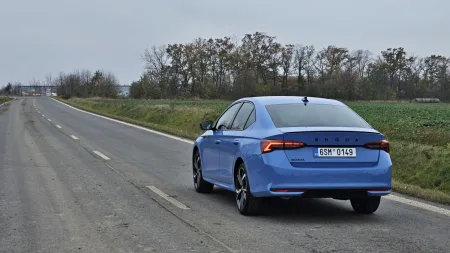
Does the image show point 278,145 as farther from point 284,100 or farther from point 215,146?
point 215,146

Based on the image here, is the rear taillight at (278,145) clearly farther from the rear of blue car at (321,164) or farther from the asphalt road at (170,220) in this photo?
the asphalt road at (170,220)

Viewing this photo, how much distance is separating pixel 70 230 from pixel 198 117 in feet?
72.5

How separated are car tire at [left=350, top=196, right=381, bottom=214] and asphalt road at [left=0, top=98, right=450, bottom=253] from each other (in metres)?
0.13

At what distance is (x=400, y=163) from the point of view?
12719 millimetres

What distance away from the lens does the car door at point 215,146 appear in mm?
8461

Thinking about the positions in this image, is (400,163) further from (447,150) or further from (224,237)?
(224,237)

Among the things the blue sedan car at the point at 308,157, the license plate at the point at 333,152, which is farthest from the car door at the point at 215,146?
the license plate at the point at 333,152

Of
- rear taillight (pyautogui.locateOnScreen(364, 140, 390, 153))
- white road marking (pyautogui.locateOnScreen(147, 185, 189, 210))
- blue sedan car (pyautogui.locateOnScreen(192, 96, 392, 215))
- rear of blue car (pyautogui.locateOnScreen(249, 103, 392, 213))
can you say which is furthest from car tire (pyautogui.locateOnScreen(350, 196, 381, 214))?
white road marking (pyautogui.locateOnScreen(147, 185, 189, 210))

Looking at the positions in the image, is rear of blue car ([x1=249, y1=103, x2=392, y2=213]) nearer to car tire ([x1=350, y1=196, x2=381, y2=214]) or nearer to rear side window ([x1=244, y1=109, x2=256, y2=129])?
car tire ([x1=350, y1=196, x2=381, y2=214])

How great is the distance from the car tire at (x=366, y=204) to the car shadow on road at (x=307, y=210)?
80mm

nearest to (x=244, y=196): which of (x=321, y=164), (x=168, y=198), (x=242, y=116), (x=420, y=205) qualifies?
(x=321, y=164)

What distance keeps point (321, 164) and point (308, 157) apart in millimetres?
172

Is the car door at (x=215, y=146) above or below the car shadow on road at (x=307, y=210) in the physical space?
above

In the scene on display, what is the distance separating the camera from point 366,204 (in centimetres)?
753
